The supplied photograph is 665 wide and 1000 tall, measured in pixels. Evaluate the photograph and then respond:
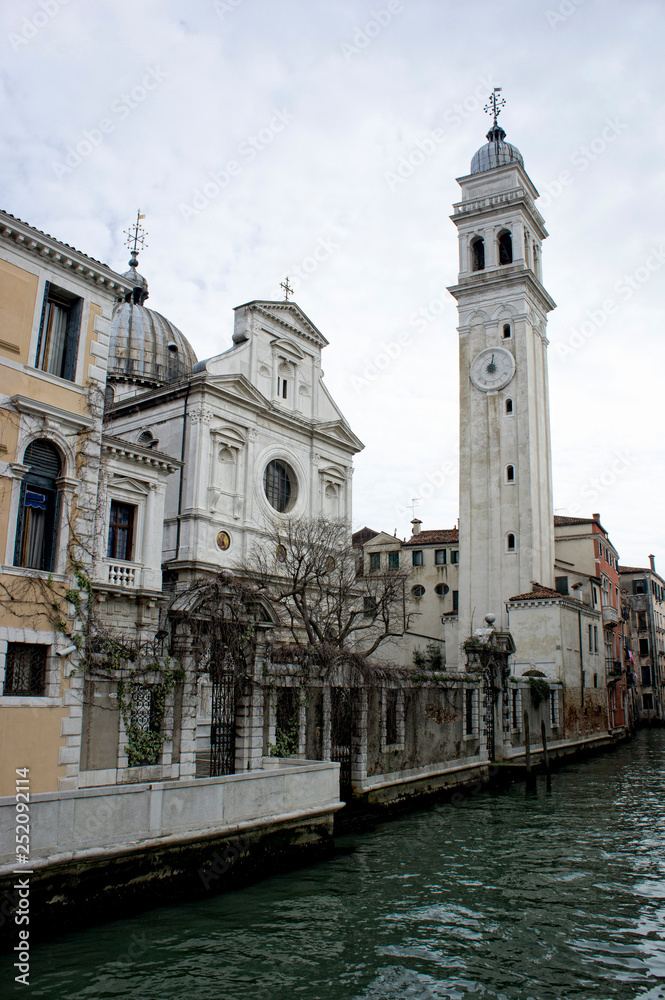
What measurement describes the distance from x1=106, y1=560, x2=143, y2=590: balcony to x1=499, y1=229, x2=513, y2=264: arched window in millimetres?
27946

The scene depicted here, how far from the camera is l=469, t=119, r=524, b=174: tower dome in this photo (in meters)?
42.9

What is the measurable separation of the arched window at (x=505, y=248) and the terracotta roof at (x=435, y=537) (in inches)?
580

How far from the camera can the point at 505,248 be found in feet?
139

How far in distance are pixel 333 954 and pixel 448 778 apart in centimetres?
1435

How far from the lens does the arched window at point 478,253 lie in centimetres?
4250

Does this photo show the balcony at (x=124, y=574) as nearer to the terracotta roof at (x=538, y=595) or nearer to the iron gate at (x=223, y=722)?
the iron gate at (x=223, y=722)

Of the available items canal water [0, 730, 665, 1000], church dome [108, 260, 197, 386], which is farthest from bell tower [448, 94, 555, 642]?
canal water [0, 730, 665, 1000]

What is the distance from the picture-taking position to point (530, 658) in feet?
114

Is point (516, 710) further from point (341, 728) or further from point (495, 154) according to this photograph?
point (495, 154)

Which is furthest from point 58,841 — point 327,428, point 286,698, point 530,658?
point 530,658

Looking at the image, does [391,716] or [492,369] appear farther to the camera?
[492,369]

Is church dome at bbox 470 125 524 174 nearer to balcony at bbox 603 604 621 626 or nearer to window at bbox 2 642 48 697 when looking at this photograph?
balcony at bbox 603 604 621 626

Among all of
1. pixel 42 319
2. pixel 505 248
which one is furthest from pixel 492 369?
pixel 42 319

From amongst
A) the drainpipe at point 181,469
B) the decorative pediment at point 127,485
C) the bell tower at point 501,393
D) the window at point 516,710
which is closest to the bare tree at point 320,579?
the drainpipe at point 181,469
